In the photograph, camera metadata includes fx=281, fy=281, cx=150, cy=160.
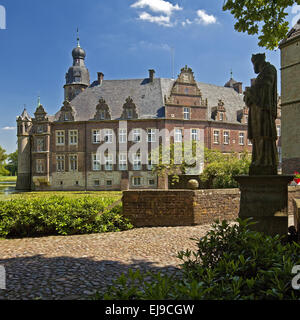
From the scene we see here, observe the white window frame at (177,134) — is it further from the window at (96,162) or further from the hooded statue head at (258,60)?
the hooded statue head at (258,60)

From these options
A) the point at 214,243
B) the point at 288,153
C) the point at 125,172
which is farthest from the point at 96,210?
the point at 125,172

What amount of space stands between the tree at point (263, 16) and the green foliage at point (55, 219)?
19.9 feet

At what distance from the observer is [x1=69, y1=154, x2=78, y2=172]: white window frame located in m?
33.7

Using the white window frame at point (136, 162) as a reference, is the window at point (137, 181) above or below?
below

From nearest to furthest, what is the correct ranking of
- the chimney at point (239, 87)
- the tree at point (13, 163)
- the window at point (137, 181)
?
1. the window at point (137, 181)
2. the chimney at point (239, 87)
3. the tree at point (13, 163)

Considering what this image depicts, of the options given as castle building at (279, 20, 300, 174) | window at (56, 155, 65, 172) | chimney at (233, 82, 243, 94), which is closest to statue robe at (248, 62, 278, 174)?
castle building at (279, 20, 300, 174)

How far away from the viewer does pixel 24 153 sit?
36.8 metres

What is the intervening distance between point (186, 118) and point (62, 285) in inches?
1172

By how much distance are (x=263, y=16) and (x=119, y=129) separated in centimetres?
2722

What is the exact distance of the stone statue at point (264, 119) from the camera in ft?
17.4

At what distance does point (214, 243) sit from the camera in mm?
3223

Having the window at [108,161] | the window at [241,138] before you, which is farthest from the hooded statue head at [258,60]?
the window at [241,138]

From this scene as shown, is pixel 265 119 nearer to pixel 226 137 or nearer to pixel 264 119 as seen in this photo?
pixel 264 119

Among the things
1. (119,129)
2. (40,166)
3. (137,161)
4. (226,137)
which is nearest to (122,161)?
(137,161)
